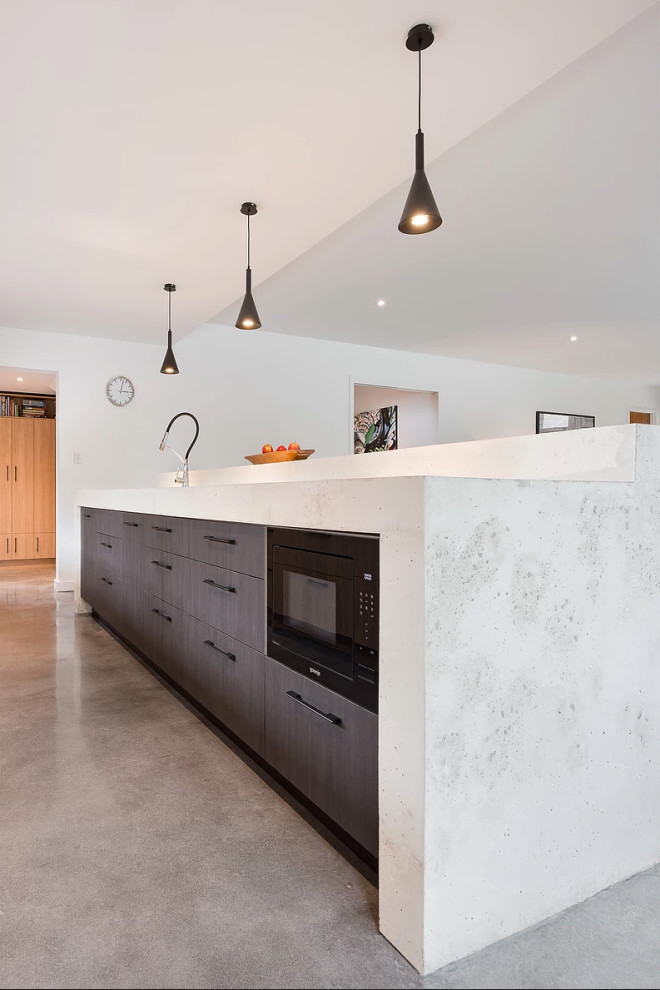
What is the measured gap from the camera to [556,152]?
310 centimetres

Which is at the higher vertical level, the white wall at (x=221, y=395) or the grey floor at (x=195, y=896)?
the white wall at (x=221, y=395)

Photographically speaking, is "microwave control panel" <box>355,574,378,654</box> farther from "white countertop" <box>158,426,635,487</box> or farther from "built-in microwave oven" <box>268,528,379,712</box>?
"white countertop" <box>158,426,635,487</box>

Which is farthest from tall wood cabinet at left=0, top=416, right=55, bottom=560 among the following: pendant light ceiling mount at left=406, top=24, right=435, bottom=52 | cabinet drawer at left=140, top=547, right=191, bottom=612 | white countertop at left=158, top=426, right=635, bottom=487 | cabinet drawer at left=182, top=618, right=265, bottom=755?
pendant light ceiling mount at left=406, top=24, right=435, bottom=52

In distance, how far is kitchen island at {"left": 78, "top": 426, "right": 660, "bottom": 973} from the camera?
3.55 feet

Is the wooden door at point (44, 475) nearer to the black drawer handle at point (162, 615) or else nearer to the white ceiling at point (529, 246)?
the white ceiling at point (529, 246)

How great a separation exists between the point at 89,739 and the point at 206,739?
384mm

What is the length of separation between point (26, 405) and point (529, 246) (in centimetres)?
660

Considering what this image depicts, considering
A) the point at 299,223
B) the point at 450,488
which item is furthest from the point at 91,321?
the point at 450,488

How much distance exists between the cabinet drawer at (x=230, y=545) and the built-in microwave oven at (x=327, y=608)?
0.23ft

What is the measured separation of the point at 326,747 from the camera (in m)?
1.45

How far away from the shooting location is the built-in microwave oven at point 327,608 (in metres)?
1.31

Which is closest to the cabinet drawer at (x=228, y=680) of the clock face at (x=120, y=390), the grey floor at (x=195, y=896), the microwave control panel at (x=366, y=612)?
the grey floor at (x=195, y=896)

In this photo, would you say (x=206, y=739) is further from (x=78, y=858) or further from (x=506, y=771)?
(x=506, y=771)

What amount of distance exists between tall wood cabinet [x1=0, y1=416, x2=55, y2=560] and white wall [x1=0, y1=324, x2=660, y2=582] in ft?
8.28
